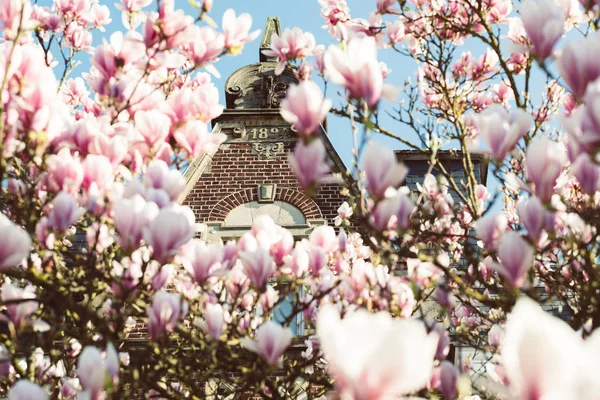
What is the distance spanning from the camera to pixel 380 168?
1581 millimetres

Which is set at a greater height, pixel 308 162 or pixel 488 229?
pixel 308 162

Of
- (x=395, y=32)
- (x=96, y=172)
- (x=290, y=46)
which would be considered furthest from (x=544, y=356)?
(x=395, y=32)

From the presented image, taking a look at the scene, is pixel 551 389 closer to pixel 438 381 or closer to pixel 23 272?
pixel 438 381

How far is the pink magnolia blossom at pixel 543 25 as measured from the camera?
1.79 m

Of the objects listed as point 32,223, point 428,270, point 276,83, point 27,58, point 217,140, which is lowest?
point 428,270

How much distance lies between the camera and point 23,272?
208 cm

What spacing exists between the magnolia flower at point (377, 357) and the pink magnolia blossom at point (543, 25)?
4.58ft

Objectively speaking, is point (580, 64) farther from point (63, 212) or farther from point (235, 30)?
point (63, 212)

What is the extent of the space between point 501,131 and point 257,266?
102cm

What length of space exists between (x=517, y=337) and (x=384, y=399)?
8.0 inches

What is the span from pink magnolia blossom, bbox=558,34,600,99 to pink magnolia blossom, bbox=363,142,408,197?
1.79 ft

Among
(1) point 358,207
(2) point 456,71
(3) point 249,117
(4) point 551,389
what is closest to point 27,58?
(1) point 358,207

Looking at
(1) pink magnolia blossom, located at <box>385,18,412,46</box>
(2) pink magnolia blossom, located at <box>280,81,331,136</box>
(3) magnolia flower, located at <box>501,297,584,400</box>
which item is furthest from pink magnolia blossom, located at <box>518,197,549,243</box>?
(1) pink magnolia blossom, located at <box>385,18,412,46</box>

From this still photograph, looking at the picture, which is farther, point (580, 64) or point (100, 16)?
point (100, 16)
